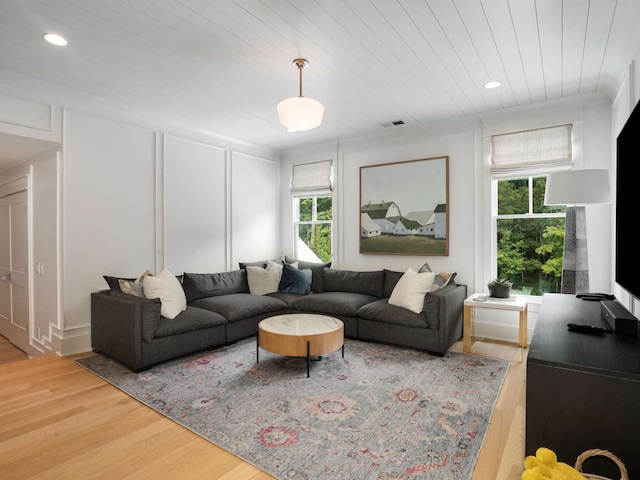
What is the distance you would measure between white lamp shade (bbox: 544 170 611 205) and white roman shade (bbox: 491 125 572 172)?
29.6 inches

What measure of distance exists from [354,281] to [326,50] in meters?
2.92

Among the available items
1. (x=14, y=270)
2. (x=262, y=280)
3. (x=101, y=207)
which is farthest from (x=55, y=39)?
(x=14, y=270)

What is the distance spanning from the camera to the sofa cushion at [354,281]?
4.74m

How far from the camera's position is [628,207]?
86.0 inches

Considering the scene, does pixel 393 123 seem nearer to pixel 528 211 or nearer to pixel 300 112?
pixel 528 211

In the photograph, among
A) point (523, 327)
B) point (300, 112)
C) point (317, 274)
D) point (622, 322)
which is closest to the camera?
point (622, 322)

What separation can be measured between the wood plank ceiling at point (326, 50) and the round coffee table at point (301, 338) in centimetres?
224

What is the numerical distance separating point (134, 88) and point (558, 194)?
396 cm

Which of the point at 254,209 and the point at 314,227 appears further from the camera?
the point at 314,227

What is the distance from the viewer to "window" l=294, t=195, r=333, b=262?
18.8 feet

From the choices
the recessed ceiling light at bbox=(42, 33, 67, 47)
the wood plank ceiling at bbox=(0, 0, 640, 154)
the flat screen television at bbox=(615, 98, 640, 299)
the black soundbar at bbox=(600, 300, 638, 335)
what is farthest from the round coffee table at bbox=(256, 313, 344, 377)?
the recessed ceiling light at bbox=(42, 33, 67, 47)

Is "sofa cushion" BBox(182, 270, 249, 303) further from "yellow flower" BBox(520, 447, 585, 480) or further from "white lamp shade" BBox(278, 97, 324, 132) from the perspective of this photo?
"yellow flower" BBox(520, 447, 585, 480)

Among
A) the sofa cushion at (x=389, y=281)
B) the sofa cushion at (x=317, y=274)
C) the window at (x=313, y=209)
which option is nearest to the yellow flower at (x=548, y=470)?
the sofa cushion at (x=389, y=281)

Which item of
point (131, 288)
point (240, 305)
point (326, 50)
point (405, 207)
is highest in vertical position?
point (326, 50)
